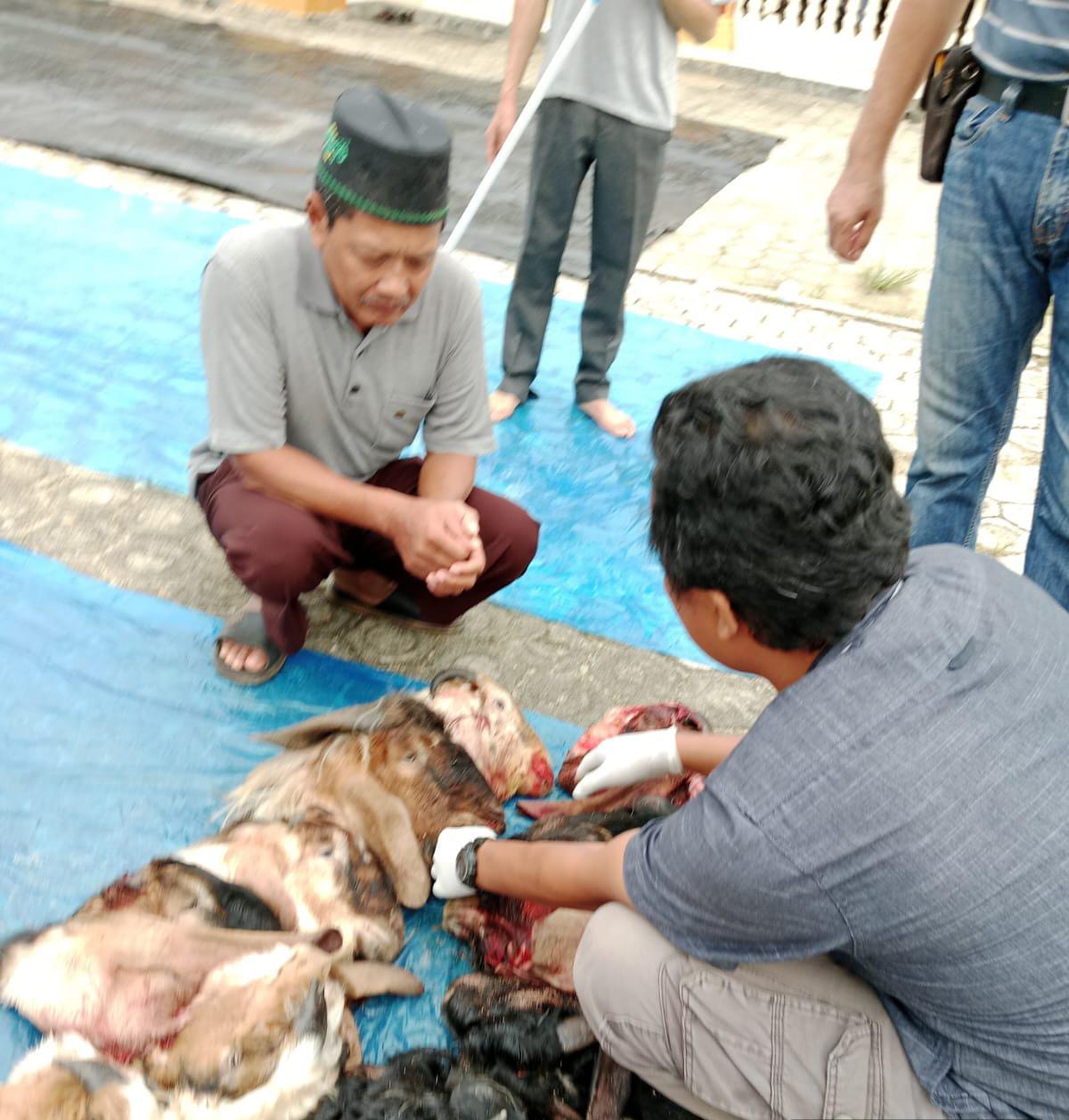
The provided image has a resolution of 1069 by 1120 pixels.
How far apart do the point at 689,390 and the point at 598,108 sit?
216 cm

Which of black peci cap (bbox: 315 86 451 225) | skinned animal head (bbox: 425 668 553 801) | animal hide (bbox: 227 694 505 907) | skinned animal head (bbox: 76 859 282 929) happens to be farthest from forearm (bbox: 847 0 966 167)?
skinned animal head (bbox: 76 859 282 929)

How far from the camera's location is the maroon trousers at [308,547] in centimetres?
225

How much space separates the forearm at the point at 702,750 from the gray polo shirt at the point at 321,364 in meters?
0.83

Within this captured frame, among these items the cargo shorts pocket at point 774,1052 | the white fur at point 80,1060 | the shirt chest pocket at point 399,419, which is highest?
the shirt chest pocket at point 399,419

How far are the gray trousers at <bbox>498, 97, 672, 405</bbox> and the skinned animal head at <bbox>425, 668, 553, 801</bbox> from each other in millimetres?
1552

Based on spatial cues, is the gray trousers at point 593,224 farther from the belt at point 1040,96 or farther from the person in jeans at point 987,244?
the belt at point 1040,96

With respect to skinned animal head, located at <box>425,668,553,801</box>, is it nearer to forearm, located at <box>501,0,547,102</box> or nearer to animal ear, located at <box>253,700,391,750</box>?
animal ear, located at <box>253,700,391,750</box>

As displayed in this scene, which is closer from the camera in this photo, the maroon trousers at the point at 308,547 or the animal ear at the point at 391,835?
the animal ear at the point at 391,835

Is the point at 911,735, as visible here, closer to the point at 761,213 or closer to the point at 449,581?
the point at 449,581

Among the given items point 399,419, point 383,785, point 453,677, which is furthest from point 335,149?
point 383,785

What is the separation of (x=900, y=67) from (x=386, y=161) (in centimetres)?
100

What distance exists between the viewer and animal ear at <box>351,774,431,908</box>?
75.3 inches

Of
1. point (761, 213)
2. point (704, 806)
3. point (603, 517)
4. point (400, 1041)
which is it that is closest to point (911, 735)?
point (704, 806)

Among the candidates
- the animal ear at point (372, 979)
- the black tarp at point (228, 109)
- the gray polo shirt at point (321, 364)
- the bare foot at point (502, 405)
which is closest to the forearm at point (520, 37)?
the bare foot at point (502, 405)
